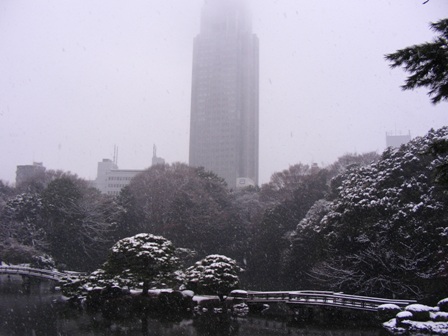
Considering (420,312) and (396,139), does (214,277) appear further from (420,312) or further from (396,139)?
(396,139)

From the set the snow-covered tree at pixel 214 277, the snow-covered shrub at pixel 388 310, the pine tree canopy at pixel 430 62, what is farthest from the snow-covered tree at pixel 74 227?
the pine tree canopy at pixel 430 62

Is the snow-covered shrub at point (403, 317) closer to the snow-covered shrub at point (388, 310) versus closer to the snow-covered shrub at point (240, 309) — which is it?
the snow-covered shrub at point (388, 310)

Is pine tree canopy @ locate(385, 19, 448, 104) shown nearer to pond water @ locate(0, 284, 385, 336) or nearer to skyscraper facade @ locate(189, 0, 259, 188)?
pond water @ locate(0, 284, 385, 336)

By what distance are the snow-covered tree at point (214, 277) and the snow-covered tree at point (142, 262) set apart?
3.29 ft

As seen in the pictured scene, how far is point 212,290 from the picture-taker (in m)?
18.6

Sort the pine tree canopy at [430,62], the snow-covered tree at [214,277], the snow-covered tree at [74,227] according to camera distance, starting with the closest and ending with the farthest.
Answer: the pine tree canopy at [430,62] → the snow-covered tree at [214,277] → the snow-covered tree at [74,227]

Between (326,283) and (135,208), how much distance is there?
1809 cm

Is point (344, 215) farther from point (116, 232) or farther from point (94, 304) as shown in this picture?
point (116, 232)

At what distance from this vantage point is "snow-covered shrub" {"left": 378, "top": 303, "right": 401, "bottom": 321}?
15.6 m

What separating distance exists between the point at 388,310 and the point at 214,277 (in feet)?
23.7

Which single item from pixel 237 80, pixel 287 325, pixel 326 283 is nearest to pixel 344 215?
pixel 326 283

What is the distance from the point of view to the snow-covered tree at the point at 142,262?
18.5m

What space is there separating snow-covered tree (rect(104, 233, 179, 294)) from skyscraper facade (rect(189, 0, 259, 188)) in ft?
231

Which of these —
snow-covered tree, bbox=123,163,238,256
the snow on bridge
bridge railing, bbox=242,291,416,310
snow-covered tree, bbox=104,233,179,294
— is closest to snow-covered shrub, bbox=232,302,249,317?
the snow on bridge
